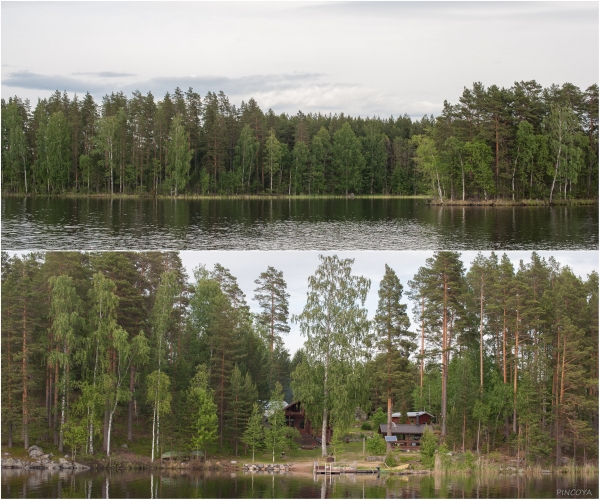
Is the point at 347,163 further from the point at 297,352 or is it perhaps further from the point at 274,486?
the point at 274,486

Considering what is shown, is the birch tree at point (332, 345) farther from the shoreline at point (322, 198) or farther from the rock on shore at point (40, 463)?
the shoreline at point (322, 198)

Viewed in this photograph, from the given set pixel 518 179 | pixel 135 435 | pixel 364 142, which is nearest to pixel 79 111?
pixel 364 142

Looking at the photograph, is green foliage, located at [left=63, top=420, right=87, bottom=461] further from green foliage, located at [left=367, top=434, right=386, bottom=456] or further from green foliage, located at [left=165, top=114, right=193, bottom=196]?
green foliage, located at [left=165, top=114, right=193, bottom=196]

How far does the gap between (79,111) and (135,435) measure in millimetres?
65364

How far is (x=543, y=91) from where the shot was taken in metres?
68.9

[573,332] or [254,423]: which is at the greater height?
[573,332]

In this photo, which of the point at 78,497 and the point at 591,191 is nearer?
the point at 78,497

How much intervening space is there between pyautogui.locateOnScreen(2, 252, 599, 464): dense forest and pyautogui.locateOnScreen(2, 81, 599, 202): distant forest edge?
113 ft

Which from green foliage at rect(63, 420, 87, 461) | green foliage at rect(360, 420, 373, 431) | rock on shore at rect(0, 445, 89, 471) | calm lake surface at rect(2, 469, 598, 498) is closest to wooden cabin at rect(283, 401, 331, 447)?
green foliage at rect(360, 420, 373, 431)

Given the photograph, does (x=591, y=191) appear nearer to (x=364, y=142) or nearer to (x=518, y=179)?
(x=518, y=179)

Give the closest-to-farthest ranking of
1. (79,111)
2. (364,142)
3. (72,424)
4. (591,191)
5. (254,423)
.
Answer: (72,424)
(254,423)
(591,191)
(79,111)
(364,142)

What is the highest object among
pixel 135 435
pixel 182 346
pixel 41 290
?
pixel 41 290

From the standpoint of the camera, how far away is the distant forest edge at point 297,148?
223 feet

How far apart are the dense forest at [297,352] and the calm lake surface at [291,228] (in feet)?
19.1
